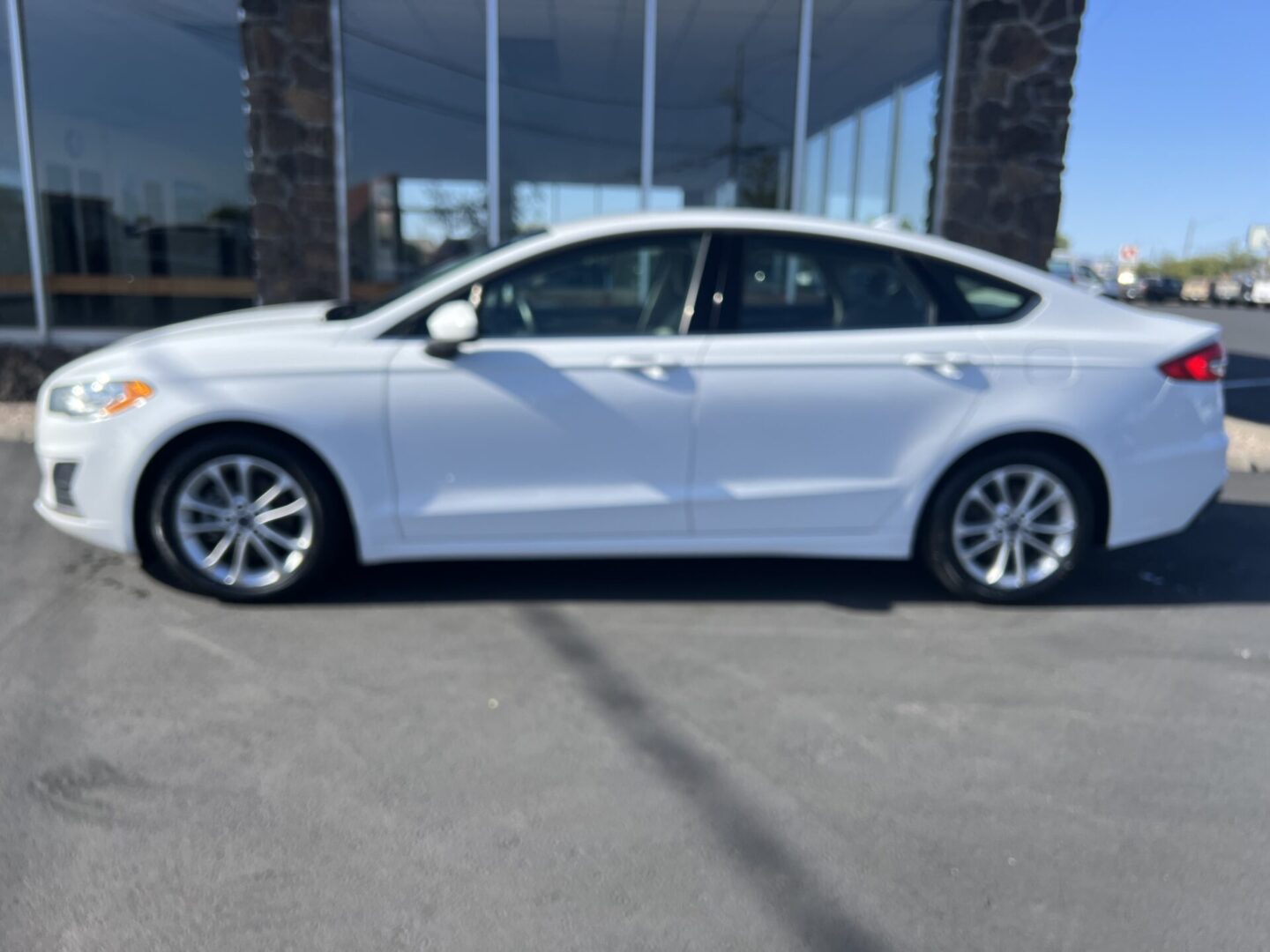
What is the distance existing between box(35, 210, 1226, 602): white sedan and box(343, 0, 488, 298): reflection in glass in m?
4.84

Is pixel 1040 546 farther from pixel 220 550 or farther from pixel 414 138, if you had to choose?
pixel 414 138

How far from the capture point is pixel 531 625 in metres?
3.95

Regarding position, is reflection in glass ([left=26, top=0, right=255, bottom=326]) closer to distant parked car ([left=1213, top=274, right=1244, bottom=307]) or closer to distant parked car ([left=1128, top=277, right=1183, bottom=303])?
distant parked car ([left=1128, top=277, right=1183, bottom=303])

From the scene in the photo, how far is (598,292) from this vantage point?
419cm

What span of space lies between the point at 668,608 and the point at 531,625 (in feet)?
1.94

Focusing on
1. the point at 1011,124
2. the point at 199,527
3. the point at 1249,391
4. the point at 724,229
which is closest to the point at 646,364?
the point at 724,229

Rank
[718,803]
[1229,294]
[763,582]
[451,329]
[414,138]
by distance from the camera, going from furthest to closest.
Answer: [1229,294]
[414,138]
[763,582]
[451,329]
[718,803]

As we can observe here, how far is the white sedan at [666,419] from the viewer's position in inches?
155

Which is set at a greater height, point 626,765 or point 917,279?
point 917,279

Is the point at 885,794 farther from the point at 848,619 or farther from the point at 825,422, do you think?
the point at 825,422

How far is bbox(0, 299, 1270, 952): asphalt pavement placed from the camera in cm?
230

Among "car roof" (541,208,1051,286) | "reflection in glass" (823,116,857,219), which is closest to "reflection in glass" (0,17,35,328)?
"car roof" (541,208,1051,286)

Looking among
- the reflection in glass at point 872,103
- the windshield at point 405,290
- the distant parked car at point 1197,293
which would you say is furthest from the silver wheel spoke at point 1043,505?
the distant parked car at point 1197,293

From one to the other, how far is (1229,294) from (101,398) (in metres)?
53.4
